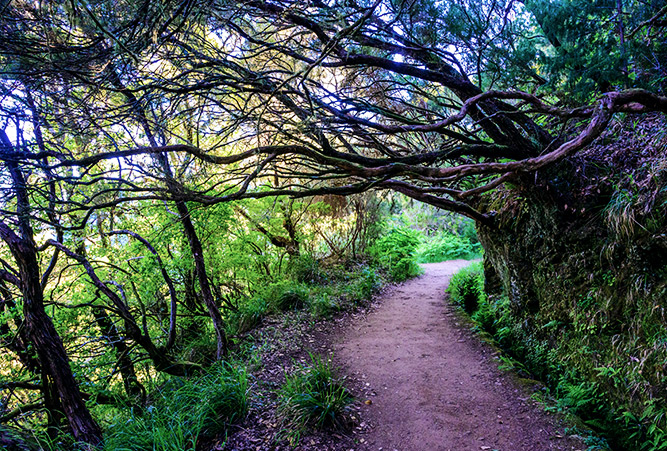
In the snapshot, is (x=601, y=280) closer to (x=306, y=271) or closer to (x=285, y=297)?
(x=285, y=297)

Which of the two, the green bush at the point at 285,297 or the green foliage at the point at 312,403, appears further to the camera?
the green bush at the point at 285,297

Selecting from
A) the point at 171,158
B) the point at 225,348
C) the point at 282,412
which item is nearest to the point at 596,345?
the point at 282,412

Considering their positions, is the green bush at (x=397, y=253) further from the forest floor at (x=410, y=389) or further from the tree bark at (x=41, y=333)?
the tree bark at (x=41, y=333)

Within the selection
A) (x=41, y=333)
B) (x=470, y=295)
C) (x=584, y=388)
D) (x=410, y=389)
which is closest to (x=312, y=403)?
(x=410, y=389)

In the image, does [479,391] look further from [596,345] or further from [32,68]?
[32,68]

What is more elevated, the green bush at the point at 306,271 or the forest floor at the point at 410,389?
the green bush at the point at 306,271

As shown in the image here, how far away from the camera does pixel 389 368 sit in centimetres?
519

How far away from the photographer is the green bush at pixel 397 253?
37.7 feet

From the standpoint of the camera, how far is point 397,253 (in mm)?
11742

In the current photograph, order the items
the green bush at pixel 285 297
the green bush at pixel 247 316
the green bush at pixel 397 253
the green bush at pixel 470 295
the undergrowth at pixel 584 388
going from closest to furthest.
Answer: the undergrowth at pixel 584 388
the green bush at pixel 247 316
the green bush at pixel 285 297
the green bush at pixel 470 295
the green bush at pixel 397 253

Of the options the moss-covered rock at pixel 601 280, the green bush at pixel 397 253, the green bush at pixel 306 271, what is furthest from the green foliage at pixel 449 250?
the moss-covered rock at pixel 601 280

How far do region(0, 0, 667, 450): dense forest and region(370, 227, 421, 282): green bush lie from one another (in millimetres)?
4868

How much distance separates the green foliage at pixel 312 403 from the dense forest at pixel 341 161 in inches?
21.5

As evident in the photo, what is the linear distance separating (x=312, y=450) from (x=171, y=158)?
6369 mm
